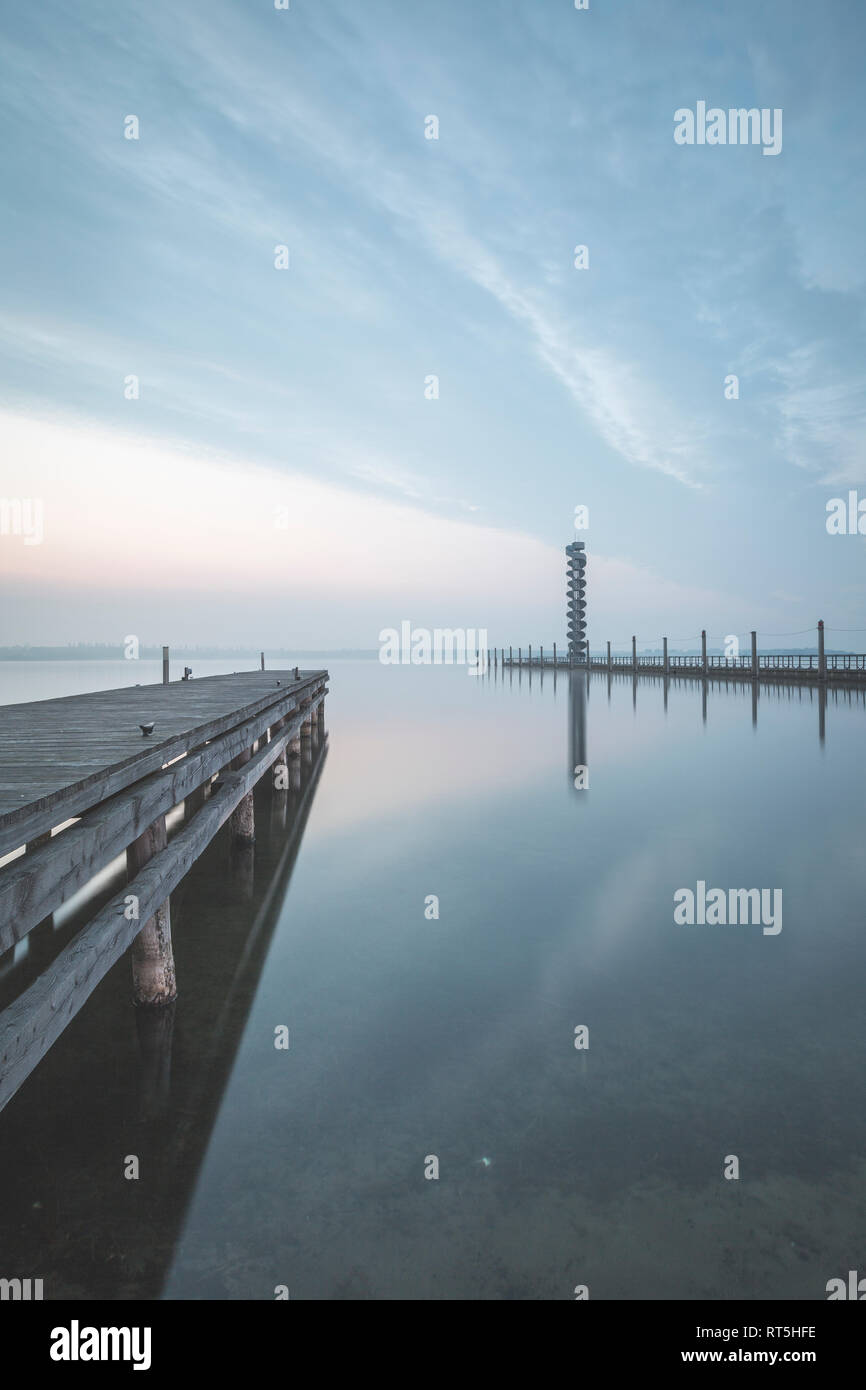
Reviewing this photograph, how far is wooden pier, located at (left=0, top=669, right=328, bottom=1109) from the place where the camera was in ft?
10.5

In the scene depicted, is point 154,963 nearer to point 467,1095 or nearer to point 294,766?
point 467,1095

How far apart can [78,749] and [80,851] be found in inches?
90.9

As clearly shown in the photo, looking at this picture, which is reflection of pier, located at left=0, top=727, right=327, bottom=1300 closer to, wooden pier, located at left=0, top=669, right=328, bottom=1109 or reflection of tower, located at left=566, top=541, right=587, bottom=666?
wooden pier, located at left=0, top=669, right=328, bottom=1109

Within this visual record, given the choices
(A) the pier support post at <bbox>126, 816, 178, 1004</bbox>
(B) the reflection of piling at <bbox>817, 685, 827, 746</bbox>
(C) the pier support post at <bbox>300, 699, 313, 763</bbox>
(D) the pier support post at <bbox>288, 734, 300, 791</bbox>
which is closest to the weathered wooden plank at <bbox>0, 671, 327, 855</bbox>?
(A) the pier support post at <bbox>126, 816, 178, 1004</bbox>

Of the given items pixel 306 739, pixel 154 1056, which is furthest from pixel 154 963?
pixel 306 739

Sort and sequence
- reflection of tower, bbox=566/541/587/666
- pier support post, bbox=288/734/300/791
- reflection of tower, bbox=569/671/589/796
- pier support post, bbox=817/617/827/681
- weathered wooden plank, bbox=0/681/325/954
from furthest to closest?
reflection of tower, bbox=566/541/587/666
pier support post, bbox=817/617/827/681
pier support post, bbox=288/734/300/791
reflection of tower, bbox=569/671/589/796
weathered wooden plank, bbox=0/681/325/954

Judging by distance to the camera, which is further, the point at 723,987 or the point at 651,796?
the point at 651,796

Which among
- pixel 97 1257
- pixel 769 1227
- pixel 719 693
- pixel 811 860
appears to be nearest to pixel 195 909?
pixel 97 1257

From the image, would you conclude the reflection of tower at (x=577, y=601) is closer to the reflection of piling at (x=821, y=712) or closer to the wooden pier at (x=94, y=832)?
the reflection of piling at (x=821, y=712)

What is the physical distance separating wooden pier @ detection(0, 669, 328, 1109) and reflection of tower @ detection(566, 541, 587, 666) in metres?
73.9

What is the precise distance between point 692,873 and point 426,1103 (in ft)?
19.7

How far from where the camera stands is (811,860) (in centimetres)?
979
